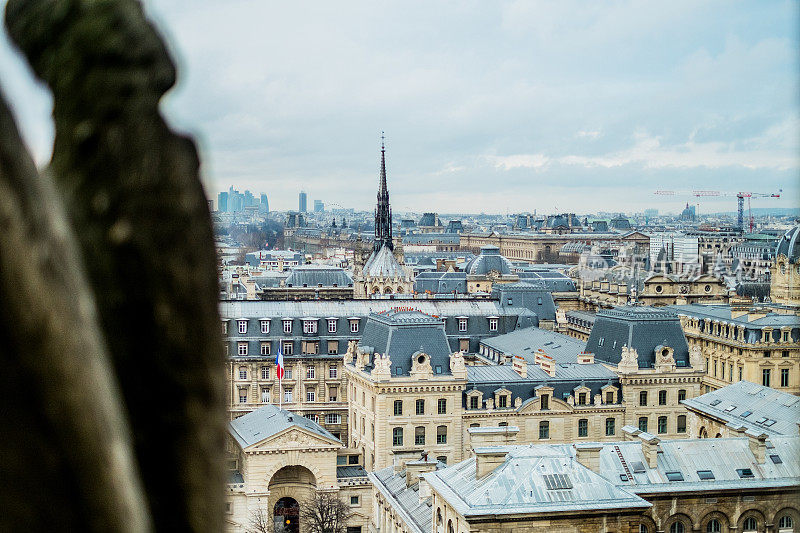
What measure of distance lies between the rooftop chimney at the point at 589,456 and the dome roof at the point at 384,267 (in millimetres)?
75489

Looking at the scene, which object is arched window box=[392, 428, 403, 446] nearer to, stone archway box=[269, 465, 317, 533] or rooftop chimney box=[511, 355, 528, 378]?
stone archway box=[269, 465, 317, 533]

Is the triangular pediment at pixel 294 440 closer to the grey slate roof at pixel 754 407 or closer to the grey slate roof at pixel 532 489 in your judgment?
the grey slate roof at pixel 532 489

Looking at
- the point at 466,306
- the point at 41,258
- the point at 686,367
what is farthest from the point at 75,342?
the point at 466,306

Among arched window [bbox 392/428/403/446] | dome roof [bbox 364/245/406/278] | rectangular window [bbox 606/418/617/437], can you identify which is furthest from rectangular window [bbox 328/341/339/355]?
dome roof [bbox 364/245/406/278]

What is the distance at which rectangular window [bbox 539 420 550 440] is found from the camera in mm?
72062

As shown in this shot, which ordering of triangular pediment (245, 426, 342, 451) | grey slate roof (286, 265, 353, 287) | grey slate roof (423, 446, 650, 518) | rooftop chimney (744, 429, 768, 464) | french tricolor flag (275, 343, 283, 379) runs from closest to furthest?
1. grey slate roof (423, 446, 650, 518)
2. rooftop chimney (744, 429, 768, 464)
3. triangular pediment (245, 426, 342, 451)
4. french tricolor flag (275, 343, 283, 379)
5. grey slate roof (286, 265, 353, 287)

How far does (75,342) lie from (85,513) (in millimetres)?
566

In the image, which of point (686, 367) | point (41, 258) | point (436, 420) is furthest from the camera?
point (686, 367)

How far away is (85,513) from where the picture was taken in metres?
3.35

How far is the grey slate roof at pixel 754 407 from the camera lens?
55.0 meters

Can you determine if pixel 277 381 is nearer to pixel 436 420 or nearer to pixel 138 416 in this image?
pixel 436 420

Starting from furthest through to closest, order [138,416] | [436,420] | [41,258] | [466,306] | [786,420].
A: [466,306] < [436,420] < [786,420] < [138,416] < [41,258]

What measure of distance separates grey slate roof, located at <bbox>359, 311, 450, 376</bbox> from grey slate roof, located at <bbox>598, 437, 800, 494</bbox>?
23726mm

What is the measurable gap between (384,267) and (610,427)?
5275 cm
